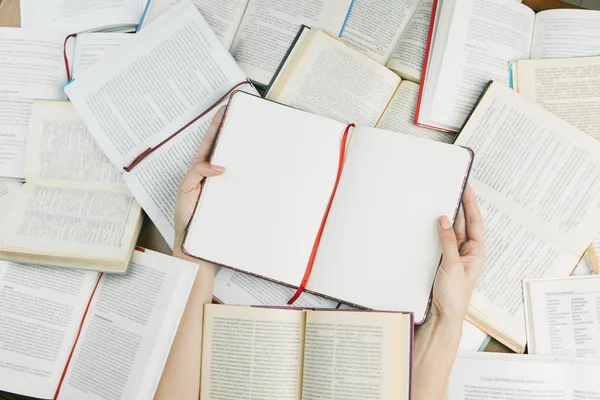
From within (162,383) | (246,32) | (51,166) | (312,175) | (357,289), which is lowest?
(162,383)

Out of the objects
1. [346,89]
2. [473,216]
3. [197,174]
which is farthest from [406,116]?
[197,174]

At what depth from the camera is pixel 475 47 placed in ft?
3.91

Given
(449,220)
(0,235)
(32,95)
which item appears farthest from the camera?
(32,95)

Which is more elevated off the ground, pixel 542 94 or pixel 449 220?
pixel 542 94

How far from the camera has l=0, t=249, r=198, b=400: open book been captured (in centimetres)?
107

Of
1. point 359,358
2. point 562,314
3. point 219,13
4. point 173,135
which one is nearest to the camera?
point 359,358

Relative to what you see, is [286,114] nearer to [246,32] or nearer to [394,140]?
[394,140]

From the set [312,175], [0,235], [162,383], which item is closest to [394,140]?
[312,175]

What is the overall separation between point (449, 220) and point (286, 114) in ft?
1.29

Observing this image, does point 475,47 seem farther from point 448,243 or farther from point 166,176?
point 166,176

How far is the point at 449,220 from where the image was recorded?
1.02 metres

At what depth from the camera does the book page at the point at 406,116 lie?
1203mm

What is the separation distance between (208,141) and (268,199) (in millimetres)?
181

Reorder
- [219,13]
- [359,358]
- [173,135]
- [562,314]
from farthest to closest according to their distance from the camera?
[219,13]
[173,135]
[562,314]
[359,358]
